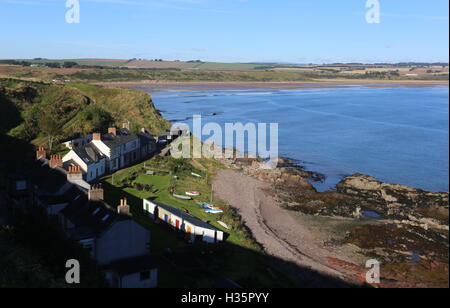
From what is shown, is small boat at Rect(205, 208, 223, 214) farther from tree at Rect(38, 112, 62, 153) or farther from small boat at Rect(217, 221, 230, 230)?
tree at Rect(38, 112, 62, 153)

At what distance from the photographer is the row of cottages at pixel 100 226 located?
2031 cm

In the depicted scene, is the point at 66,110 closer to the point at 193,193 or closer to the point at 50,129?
the point at 50,129

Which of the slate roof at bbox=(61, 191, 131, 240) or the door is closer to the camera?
the slate roof at bbox=(61, 191, 131, 240)

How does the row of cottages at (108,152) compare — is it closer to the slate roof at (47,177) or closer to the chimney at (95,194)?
the slate roof at (47,177)

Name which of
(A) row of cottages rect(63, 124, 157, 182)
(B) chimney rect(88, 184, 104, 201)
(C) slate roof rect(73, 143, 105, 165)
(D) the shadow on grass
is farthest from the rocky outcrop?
(B) chimney rect(88, 184, 104, 201)

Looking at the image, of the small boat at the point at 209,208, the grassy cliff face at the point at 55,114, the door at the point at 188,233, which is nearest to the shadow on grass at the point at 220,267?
the door at the point at 188,233

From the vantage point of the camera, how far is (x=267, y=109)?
116875 millimetres

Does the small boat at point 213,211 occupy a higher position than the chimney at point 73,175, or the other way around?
the chimney at point 73,175

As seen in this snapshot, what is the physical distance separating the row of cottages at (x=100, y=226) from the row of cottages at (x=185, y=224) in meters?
5.26

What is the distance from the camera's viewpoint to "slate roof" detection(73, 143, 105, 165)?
36844mm

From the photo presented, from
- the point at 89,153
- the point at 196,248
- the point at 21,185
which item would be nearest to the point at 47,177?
the point at 21,185

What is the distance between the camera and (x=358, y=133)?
261 ft
